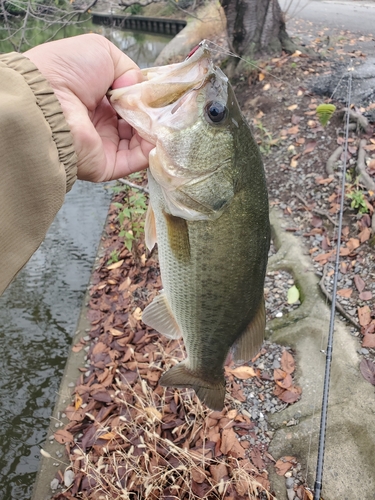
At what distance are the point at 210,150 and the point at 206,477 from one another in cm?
203

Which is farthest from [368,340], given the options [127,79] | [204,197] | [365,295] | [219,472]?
[127,79]

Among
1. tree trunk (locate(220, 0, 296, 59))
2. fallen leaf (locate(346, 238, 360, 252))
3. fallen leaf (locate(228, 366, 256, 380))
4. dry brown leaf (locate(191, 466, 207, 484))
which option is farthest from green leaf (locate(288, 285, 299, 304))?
tree trunk (locate(220, 0, 296, 59))

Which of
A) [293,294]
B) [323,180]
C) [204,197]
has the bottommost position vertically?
[293,294]

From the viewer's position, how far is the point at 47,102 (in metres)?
1.49

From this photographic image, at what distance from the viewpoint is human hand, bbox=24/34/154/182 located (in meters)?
1.61

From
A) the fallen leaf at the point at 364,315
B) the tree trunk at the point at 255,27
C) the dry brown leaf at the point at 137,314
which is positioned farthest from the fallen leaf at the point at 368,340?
the tree trunk at the point at 255,27

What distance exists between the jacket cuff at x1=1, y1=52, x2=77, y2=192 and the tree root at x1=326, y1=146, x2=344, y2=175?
4.00 metres

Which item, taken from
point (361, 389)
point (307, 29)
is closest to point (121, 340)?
point (361, 389)

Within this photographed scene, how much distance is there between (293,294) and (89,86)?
2.78m

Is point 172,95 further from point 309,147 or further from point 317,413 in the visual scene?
point 309,147

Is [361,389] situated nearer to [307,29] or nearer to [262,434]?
[262,434]

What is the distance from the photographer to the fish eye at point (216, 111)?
1529mm

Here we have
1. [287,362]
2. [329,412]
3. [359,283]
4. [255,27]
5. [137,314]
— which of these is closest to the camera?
[329,412]

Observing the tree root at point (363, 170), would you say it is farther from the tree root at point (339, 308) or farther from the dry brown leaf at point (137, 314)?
the dry brown leaf at point (137, 314)
